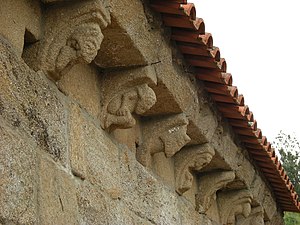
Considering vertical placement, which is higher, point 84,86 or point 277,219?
point 277,219

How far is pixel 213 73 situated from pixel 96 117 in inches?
39.0

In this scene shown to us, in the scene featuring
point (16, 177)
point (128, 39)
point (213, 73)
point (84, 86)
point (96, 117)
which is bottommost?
point (16, 177)

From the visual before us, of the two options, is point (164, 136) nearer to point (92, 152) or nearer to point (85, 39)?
point (92, 152)

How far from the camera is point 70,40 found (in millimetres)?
2816

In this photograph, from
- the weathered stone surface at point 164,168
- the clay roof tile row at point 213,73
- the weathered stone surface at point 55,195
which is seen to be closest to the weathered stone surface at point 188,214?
the weathered stone surface at point 164,168

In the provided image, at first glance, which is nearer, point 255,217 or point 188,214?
point 188,214

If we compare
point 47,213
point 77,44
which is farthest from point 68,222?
point 77,44

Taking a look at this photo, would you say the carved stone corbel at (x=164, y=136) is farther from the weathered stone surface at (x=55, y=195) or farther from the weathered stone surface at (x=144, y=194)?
the weathered stone surface at (x=55, y=195)

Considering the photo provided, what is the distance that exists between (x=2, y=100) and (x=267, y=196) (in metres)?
4.69

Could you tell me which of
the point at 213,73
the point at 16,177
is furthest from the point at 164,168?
the point at 16,177

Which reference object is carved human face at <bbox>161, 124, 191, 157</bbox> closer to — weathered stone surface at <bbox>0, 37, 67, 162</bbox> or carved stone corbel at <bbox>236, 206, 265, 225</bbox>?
weathered stone surface at <bbox>0, 37, 67, 162</bbox>

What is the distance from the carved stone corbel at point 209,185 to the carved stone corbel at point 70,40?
249cm

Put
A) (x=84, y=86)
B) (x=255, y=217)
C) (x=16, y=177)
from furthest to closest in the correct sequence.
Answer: (x=255, y=217) < (x=84, y=86) < (x=16, y=177)

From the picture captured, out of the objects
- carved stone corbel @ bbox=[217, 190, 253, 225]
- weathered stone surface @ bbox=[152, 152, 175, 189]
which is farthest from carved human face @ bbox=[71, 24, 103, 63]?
carved stone corbel @ bbox=[217, 190, 253, 225]
